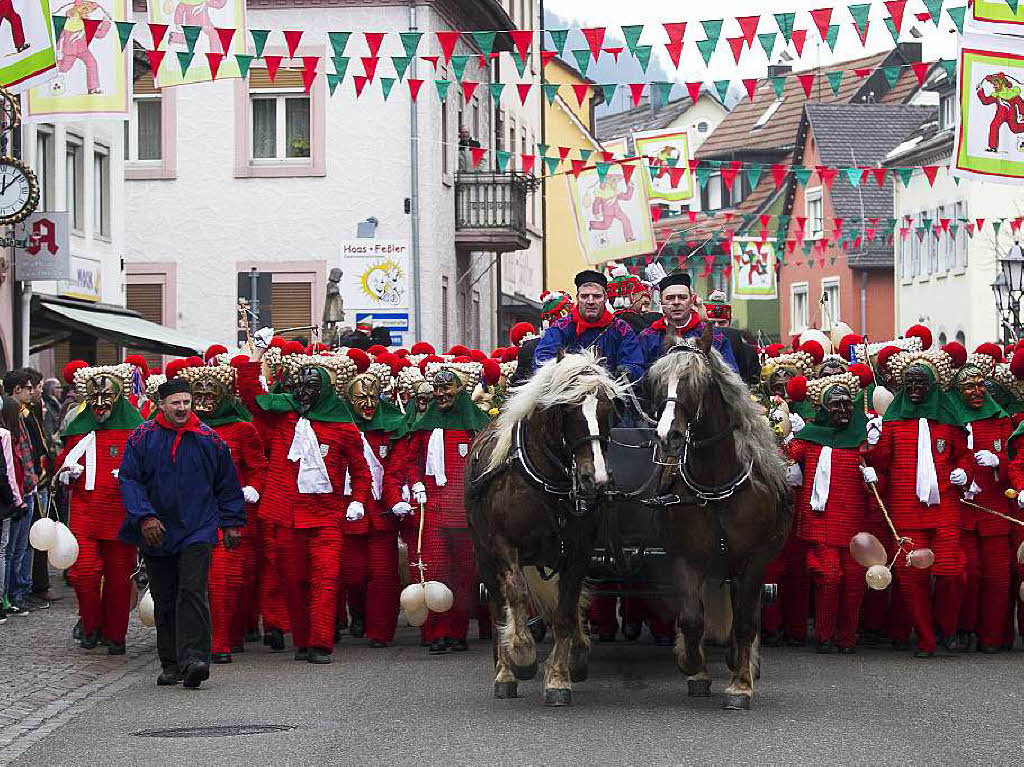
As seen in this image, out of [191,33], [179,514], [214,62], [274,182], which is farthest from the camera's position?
[274,182]

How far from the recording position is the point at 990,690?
11.8 metres

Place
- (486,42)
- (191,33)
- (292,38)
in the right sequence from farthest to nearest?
(292,38) → (486,42) → (191,33)

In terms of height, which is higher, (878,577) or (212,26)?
(212,26)

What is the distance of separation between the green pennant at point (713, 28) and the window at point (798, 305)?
5839 cm

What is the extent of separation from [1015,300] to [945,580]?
63.5 feet

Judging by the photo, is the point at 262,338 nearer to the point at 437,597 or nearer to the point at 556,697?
the point at 437,597

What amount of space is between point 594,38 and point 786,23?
1.75 m

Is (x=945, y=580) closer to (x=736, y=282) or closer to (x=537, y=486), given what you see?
(x=537, y=486)

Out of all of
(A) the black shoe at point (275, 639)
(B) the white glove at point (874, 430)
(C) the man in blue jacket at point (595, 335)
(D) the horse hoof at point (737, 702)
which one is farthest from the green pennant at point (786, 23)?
(D) the horse hoof at point (737, 702)

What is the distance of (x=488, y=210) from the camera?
134 feet

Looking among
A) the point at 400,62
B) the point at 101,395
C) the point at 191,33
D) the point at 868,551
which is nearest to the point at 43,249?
the point at 400,62

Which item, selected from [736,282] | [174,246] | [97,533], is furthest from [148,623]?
[736,282]

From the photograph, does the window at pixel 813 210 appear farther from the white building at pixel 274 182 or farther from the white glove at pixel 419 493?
the white glove at pixel 419 493

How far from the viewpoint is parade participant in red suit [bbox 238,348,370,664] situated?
13852 mm
